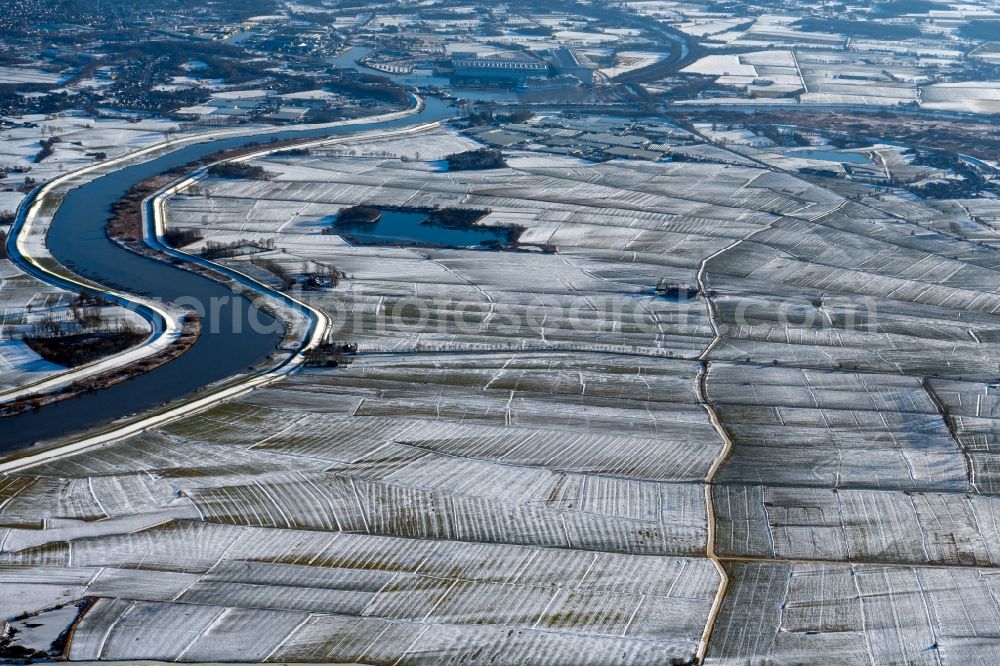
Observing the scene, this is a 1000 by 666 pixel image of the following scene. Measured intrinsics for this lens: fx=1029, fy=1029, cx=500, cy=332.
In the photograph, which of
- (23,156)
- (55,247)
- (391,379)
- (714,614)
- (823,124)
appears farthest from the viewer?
(823,124)

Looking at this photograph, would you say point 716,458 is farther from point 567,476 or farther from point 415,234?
point 415,234

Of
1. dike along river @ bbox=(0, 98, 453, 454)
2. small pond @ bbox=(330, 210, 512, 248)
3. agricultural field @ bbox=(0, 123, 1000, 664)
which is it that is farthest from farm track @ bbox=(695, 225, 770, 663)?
dike along river @ bbox=(0, 98, 453, 454)

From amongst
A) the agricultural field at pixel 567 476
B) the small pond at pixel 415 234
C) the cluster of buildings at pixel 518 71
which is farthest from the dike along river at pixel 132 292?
the cluster of buildings at pixel 518 71

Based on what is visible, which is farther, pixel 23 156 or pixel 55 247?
pixel 23 156

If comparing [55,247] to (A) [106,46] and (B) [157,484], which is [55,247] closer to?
(B) [157,484]

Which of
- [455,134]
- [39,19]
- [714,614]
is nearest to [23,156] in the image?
[455,134]

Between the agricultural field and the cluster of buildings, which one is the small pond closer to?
the agricultural field
